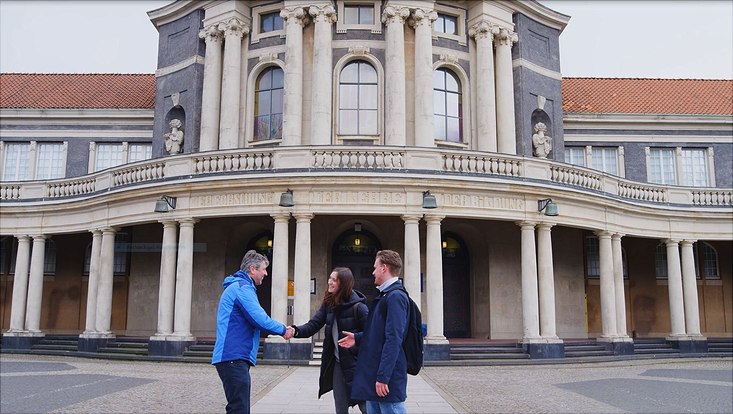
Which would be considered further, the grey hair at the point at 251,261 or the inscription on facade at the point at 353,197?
the inscription on facade at the point at 353,197

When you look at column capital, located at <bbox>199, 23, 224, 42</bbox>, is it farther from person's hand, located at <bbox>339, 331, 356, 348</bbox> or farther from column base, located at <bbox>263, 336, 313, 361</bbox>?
person's hand, located at <bbox>339, 331, 356, 348</bbox>

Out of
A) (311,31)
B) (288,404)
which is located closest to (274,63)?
(311,31)

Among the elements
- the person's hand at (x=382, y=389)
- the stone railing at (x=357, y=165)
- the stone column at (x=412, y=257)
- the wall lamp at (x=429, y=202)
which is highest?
the stone railing at (x=357, y=165)

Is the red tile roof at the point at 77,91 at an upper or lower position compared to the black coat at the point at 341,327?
upper

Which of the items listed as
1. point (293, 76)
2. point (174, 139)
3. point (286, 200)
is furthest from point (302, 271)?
point (174, 139)

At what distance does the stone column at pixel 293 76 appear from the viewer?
84.3ft

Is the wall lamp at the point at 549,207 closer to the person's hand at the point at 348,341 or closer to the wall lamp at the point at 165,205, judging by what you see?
the wall lamp at the point at 165,205

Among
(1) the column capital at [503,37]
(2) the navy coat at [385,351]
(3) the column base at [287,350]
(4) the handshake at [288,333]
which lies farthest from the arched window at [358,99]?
(2) the navy coat at [385,351]

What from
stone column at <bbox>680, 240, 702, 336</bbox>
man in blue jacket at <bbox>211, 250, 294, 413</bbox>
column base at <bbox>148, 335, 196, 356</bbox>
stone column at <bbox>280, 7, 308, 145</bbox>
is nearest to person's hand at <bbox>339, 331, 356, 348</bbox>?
man in blue jacket at <bbox>211, 250, 294, 413</bbox>

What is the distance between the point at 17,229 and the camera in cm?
2722

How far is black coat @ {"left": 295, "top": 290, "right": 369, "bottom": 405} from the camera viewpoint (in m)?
7.36

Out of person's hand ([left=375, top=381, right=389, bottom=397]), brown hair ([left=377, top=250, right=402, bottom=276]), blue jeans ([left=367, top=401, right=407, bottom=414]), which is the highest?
brown hair ([left=377, top=250, right=402, bottom=276])

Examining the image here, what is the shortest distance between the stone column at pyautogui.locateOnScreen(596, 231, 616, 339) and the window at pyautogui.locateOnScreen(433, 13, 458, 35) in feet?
33.1

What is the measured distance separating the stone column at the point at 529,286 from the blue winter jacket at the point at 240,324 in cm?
1587
